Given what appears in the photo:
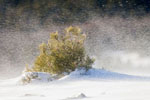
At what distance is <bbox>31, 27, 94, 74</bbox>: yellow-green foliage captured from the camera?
9141 mm

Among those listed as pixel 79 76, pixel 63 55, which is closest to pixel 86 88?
pixel 79 76

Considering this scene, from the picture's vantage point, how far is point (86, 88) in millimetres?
6082

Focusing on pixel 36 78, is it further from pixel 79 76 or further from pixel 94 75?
pixel 94 75

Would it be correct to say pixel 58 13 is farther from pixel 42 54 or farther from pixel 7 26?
pixel 42 54

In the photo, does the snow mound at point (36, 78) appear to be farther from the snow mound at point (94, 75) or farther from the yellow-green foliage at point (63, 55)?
the yellow-green foliage at point (63, 55)

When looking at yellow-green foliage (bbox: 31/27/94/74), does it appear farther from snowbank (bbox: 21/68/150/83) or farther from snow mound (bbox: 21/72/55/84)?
snow mound (bbox: 21/72/55/84)

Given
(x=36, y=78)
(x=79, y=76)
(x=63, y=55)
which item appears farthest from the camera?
(x=63, y=55)

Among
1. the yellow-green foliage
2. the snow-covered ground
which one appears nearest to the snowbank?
the snow-covered ground

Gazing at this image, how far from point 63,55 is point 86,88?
342cm

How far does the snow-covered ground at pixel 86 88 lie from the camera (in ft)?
15.6

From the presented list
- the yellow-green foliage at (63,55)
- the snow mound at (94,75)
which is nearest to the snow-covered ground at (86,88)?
the snow mound at (94,75)

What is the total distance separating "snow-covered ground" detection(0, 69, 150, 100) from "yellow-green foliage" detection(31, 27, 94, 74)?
0.76m

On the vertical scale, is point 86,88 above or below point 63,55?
below

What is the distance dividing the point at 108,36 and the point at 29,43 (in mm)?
7373
